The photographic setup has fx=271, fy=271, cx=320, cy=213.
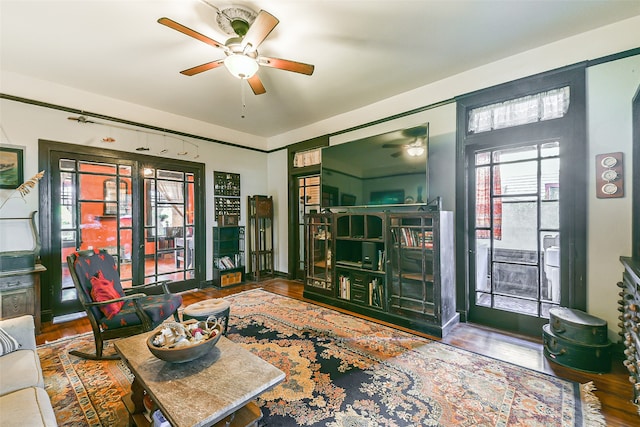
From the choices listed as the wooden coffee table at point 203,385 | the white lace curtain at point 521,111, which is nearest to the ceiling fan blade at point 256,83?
the wooden coffee table at point 203,385

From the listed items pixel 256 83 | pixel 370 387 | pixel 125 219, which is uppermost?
pixel 256 83

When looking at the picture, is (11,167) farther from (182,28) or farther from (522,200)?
(522,200)

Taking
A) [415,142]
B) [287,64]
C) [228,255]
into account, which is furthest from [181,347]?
[228,255]

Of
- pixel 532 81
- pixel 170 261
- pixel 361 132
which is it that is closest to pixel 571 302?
pixel 532 81

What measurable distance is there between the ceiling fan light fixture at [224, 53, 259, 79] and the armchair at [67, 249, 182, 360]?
7.02 feet

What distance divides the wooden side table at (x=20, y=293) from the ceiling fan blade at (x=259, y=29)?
132 inches

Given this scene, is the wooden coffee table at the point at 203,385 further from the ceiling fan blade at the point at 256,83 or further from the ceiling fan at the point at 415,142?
the ceiling fan at the point at 415,142

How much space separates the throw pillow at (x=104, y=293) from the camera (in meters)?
2.47

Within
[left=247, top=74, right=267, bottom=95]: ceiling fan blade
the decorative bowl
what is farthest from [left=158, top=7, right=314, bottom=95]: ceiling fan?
the decorative bowl

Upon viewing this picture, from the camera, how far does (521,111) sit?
2.93 m

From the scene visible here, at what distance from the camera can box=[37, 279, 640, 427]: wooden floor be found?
1.80 meters

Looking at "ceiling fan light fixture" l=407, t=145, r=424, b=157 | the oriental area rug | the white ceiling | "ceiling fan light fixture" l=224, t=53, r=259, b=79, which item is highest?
the white ceiling

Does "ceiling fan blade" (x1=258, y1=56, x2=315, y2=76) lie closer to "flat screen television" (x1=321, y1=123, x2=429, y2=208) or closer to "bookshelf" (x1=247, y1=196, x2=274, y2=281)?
"flat screen television" (x1=321, y1=123, x2=429, y2=208)

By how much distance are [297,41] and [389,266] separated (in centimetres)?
268
